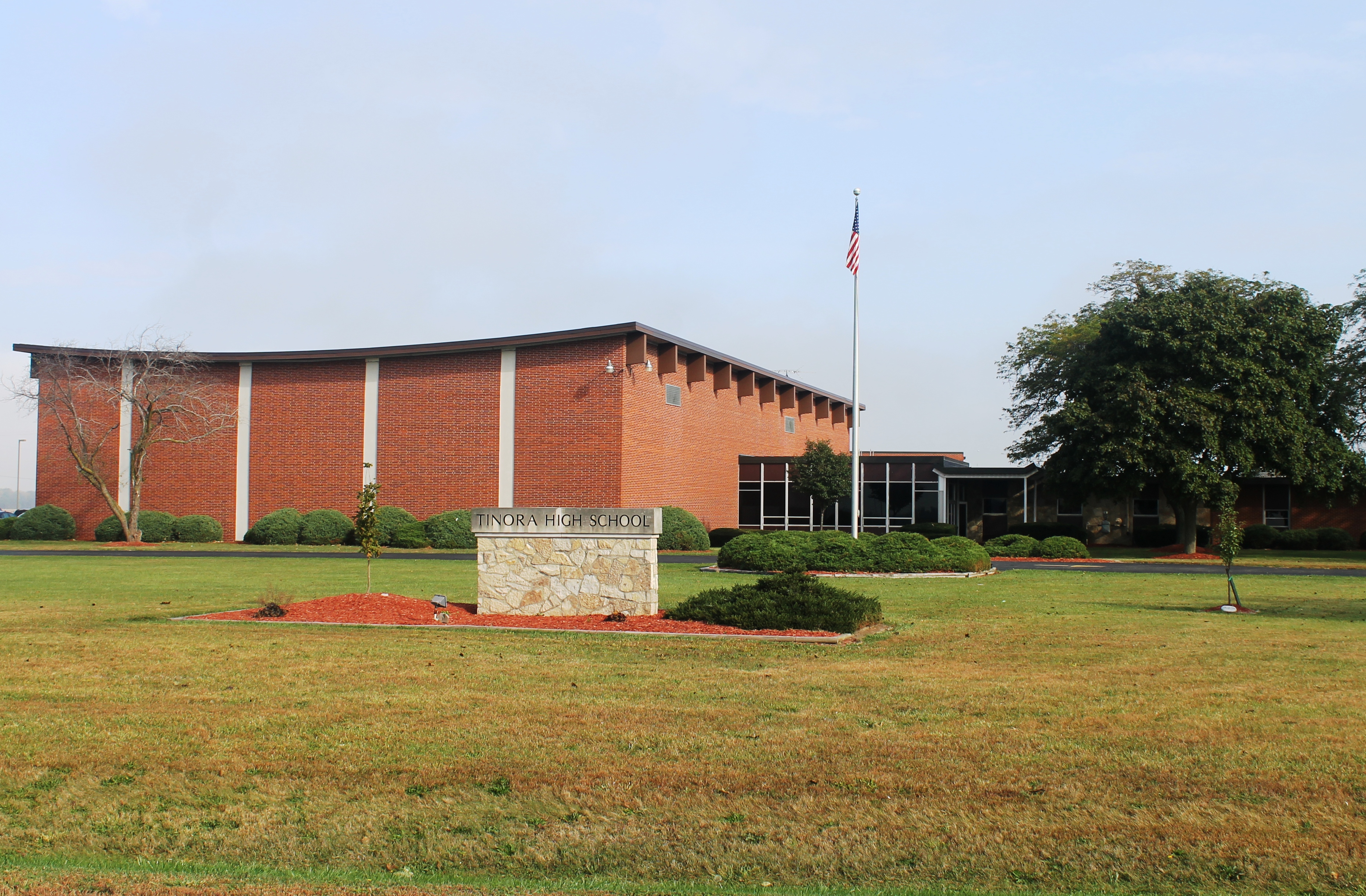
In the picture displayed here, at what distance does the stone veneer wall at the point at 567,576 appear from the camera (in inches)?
599

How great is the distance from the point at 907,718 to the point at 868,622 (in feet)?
19.7

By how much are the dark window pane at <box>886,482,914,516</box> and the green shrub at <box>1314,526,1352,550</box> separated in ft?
56.0

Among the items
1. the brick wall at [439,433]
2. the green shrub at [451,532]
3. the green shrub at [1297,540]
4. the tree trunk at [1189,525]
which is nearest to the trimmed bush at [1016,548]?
the tree trunk at [1189,525]

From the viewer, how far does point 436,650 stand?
1192 centimetres

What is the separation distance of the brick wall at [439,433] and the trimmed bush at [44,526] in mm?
12816

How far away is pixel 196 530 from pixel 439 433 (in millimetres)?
11482

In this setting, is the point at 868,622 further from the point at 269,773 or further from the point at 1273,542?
the point at 1273,542

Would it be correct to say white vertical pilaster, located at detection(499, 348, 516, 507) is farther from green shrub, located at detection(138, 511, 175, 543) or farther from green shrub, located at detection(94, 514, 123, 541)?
green shrub, located at detection(94, 514, 123, 541)

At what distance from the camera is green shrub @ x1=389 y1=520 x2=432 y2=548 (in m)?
41.2

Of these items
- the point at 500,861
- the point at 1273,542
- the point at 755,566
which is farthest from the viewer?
the point at 1273,542

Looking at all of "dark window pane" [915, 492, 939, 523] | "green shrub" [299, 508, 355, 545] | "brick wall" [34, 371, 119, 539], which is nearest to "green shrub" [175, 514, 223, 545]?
"brick wall" [34, 371, 119, 539]

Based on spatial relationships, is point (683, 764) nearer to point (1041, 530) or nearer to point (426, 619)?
point (426, 619)

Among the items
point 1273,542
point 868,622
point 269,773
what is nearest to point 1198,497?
point 1273,542

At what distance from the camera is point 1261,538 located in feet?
148
